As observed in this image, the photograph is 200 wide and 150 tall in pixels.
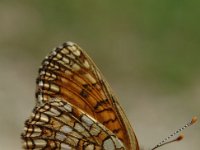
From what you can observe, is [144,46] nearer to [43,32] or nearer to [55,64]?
[43,32]

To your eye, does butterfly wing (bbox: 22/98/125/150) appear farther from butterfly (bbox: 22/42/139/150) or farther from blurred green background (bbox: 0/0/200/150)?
blurred green background (bbox: 0/0/200/150)

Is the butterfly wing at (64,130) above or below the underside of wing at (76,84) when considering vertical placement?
below

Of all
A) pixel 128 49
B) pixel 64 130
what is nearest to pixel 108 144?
pixel 64 130

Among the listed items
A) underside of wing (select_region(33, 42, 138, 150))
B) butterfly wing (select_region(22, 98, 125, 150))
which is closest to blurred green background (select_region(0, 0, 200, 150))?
underside of wing (select_region(33, 42, 138, 150))

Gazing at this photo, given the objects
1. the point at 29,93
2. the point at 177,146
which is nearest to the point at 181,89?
the point at 177,146

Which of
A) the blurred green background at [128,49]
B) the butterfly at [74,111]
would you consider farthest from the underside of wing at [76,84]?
the blurred green background at [128,49]

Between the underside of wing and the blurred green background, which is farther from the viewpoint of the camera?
the blurred green background

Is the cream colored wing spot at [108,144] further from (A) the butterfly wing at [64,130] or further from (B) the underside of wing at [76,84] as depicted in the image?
(B) the underside of wing at [76,84]
